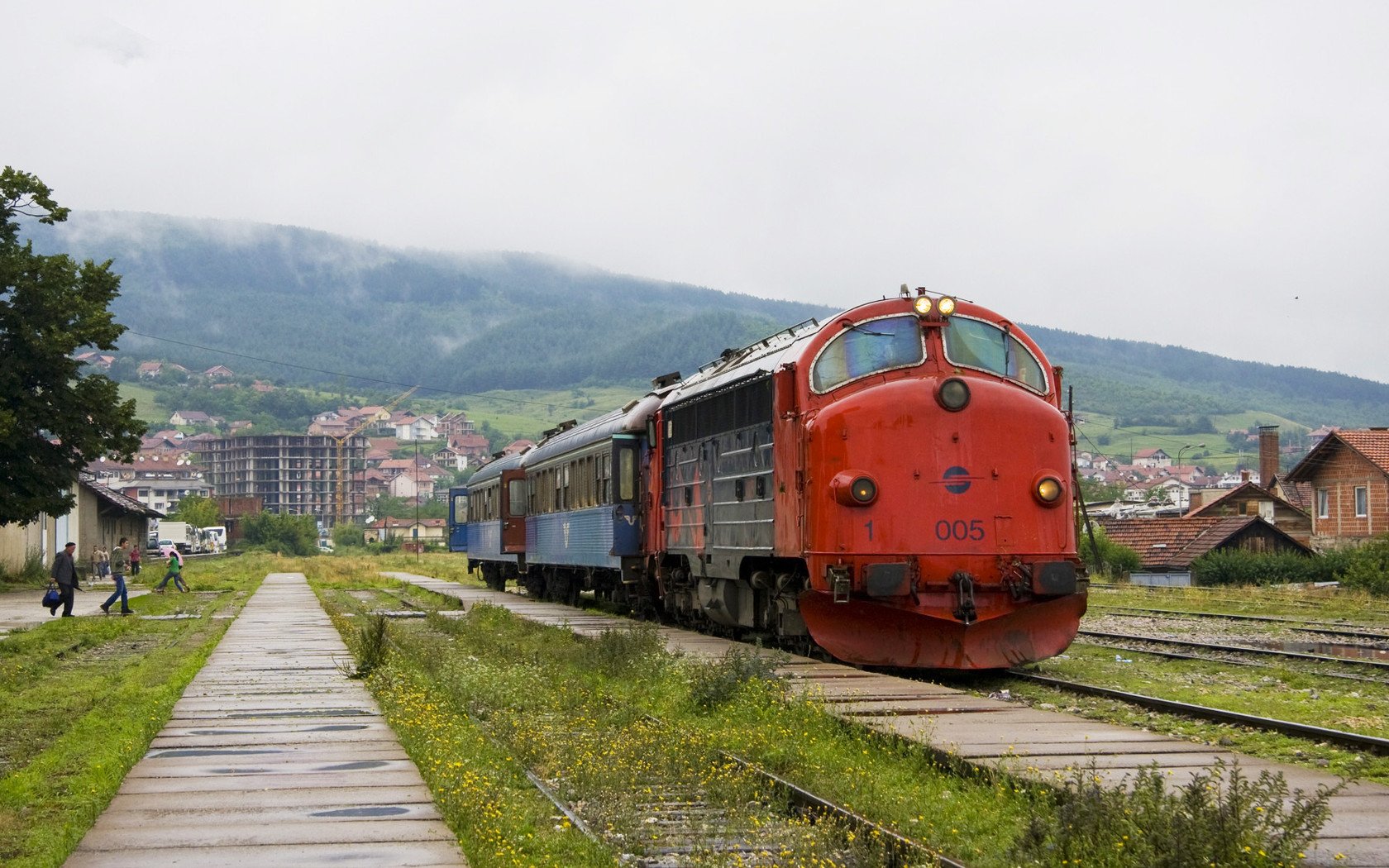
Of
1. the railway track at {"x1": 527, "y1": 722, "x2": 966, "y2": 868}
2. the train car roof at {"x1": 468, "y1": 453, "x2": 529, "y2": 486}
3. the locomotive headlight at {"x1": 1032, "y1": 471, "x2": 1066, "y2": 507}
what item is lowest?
the railway track at {"x1": 527, "y1": 722, "x2": 966, "y2": 868}

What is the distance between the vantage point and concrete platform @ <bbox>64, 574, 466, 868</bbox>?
8.24 metres

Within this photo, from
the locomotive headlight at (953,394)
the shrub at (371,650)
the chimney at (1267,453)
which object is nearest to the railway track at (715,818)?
the locomotive headlight at (953,394)

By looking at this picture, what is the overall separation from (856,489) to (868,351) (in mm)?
1948

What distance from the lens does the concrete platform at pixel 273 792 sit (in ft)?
27.0

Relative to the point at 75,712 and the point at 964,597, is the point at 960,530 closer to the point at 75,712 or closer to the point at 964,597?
the point at 964,597

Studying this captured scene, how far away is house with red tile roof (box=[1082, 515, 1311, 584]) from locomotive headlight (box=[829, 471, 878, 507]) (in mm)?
45147

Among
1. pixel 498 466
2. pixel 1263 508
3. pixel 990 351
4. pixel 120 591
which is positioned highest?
pixel 990 351

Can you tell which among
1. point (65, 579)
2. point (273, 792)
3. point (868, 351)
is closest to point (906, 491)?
point (868, 351)

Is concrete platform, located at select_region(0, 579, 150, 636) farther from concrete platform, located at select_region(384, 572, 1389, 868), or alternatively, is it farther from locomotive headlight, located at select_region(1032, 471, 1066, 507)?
locomotive headlight, located at select_region(1032, 471, 1066, 507)

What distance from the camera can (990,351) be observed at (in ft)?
55.7

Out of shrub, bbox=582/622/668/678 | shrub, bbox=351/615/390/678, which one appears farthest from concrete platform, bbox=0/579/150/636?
shrub, bbox=582/622/668/678

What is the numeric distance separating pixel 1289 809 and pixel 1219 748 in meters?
2.36

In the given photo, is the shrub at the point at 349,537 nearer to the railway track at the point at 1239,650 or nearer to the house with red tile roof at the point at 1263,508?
the house with red tile roof at the point at 1263,508

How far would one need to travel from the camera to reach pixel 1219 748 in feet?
34.9
